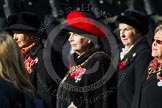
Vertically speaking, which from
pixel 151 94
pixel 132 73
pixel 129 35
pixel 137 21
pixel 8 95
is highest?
pixel 137 21

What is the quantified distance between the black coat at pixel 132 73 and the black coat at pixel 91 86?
374 mm

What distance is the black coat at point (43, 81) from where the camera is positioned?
678 centimetres

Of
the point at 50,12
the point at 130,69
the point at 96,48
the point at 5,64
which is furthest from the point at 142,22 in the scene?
the point at 50,12

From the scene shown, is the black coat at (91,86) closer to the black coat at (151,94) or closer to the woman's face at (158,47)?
the black coat at (151,94)

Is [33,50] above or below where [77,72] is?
above

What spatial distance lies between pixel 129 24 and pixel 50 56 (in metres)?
0.96

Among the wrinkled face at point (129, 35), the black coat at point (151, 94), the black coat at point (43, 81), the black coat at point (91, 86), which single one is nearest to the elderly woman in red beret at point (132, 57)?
the wrinkled face at point (129, 35)

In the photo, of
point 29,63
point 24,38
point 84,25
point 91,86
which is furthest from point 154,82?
Result: point 24,38

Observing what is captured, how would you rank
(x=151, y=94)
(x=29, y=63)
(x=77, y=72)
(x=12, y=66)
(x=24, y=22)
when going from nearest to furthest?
1. (x=12, y=66)
2. (x=151, y=94)
3. (x=77, y=72)
4. (x=29, y=63)
5. (x=24, y=22)

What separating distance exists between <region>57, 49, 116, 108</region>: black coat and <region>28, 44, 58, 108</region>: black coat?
807 mm

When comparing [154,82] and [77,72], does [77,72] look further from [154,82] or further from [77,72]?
[154,82]

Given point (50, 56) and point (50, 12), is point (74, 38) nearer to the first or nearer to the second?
point (50, 56)

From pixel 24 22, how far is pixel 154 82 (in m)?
2.05

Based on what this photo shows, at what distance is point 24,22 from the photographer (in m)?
7.25
